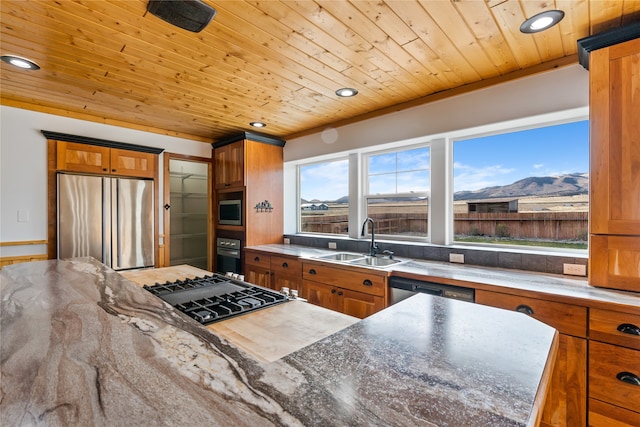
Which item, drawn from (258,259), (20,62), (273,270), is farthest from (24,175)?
(273,270)

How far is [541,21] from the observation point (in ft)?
5.31

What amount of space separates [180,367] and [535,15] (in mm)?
2231

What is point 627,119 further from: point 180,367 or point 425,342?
point 180,367

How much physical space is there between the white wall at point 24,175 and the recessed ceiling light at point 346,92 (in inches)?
112

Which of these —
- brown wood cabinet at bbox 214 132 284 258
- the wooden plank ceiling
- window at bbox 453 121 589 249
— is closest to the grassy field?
window at bbox 453 121 589 249

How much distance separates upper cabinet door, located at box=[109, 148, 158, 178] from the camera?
10.8 ft

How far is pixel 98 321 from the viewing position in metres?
0.92

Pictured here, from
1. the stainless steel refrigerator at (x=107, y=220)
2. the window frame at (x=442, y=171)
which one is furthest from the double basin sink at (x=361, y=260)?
the stainless steel refrigerator at (x=107, y=220)

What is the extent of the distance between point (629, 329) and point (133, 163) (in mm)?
4329

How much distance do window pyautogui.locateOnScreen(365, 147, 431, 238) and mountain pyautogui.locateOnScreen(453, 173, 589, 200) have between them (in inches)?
19.1

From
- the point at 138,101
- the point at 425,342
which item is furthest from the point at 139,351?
the point at 138,101

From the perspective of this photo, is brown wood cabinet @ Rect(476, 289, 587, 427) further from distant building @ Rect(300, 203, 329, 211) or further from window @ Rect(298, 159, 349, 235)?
distant building @ Rect(300, 203, 329, 211)

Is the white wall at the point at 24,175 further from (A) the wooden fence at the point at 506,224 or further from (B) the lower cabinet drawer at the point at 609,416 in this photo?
(B) the lower cabinet drawer at the point at 609,416

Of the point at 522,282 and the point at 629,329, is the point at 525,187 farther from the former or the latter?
the point at 629,329
